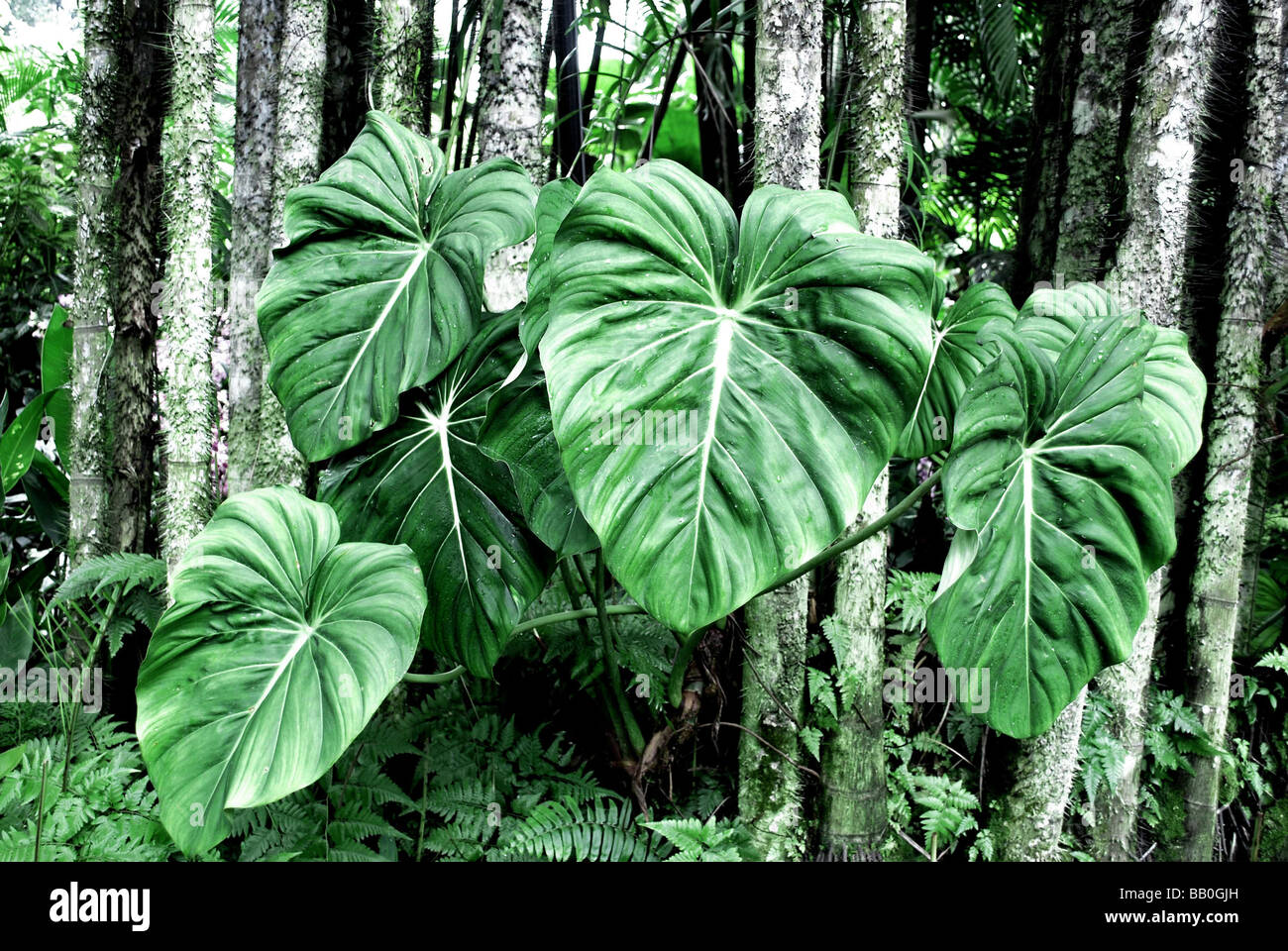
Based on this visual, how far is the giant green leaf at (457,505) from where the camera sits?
141 centimetres

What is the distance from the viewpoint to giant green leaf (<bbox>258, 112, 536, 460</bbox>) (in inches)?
56.9

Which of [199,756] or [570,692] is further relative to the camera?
[570,692]

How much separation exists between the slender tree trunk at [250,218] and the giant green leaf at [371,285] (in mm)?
541

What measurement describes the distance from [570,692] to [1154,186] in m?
1.68

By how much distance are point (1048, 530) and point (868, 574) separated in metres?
0.54

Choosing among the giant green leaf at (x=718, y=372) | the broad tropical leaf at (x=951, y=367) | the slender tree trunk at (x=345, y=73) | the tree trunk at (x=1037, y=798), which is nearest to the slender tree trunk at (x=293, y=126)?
the slender tree trunk at (x=345, y=73)

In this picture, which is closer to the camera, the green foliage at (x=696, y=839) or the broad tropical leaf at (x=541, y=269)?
the broad tropical leaf at (x=541, y=269)

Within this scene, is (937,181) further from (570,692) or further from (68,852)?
(68,852)

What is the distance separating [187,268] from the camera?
6.00ft

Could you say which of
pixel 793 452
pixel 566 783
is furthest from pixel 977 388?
pixel 566 783

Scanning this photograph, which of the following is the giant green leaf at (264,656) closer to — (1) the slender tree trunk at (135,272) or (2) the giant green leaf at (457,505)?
(2) the giant green leaf at (457,505)

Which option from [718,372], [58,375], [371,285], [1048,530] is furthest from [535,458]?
[58,375]

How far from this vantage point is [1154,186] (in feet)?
5.84

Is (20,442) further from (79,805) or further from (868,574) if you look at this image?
(868,574)
